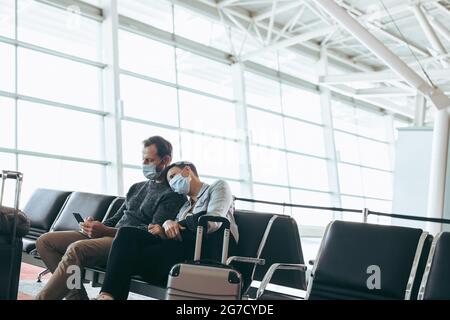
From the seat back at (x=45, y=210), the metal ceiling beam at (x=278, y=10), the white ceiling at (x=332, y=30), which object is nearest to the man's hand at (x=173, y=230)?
the seat back at (x=45, y=210)

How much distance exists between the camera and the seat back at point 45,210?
485cm

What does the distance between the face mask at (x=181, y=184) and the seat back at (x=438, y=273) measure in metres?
1.42

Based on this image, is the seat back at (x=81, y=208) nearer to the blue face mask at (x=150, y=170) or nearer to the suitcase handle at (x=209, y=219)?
the blue face mask at (x=150, y=170)

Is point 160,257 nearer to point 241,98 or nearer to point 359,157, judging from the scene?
point 241,98

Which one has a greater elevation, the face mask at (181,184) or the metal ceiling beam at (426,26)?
the metal ceiling beam at (426,26)

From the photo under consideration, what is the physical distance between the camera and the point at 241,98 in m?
13.1

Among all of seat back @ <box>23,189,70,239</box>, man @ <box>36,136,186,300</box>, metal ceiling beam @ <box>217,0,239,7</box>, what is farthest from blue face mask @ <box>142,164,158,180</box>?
metal ceiling beam @ <box>217,0,239,7</box>

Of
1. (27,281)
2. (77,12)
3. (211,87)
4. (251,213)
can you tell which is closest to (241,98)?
(211,87)

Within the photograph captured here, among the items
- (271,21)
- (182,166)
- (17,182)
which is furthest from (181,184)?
(271,21)

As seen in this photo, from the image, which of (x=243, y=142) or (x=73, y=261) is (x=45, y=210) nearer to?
(x=73, y=261)

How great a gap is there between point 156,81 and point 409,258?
905cm

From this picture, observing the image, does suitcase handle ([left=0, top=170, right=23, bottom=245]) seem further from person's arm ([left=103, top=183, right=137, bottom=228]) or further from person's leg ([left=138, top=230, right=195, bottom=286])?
person's leg ([left=138, top=230, right=195, bottom=286])

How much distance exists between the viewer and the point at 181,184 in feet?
11.0

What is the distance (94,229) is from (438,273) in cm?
198
